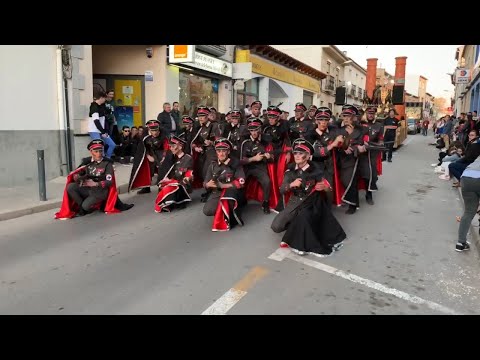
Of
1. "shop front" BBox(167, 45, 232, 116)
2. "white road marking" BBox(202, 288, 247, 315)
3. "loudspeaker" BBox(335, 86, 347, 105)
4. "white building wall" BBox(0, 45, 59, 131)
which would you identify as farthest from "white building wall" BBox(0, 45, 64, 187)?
"loudspeaker" BBox(335, 86, 347, 105)

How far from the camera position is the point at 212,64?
17.2m

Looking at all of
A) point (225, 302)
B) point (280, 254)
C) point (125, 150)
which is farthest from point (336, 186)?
point (125, 150)

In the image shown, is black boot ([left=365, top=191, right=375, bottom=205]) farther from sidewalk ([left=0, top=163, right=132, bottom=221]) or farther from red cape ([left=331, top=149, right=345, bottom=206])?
sidewalk ([left=0, top=163, right=132, bottom=221])

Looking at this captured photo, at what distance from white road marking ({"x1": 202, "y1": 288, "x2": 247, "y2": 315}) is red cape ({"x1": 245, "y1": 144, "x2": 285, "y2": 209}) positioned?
12.1ft

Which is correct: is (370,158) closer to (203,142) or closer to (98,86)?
(203,142)

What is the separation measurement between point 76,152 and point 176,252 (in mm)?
6630

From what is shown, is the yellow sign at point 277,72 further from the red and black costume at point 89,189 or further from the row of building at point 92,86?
the red and black costume at point 89,189

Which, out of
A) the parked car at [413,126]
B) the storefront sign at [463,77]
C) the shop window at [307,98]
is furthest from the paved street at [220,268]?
the parked car at [413,126]

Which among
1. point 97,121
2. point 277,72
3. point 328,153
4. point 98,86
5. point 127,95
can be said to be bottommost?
point 328,153

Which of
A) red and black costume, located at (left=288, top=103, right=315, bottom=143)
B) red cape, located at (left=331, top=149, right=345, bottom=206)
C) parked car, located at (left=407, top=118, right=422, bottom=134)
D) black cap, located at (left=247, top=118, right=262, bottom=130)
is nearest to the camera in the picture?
black cap, located at (left=247, top=118, right=262, bottom=130)

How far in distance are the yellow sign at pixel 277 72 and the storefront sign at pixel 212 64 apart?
114 centimetres

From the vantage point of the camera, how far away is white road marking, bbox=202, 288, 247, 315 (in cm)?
372

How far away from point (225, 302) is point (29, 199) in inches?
231

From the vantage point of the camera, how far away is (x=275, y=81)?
25.4 m
